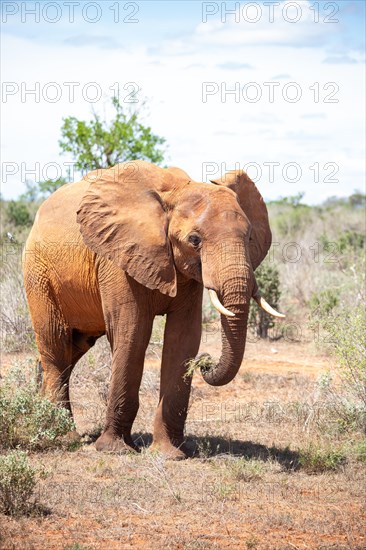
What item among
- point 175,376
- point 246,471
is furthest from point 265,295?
point 246,471

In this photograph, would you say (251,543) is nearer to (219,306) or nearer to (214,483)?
(214,483)

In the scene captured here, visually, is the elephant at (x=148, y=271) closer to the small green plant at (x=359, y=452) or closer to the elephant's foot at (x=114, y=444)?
the elephant's foot at (x=114, y=444)

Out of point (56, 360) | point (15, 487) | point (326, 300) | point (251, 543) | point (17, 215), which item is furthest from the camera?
point (17, 215)

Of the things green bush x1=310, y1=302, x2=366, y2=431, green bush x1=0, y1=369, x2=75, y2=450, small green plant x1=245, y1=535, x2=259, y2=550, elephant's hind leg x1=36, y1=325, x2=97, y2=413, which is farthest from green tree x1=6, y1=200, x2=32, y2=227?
small green plant x1=245, y1=535, x2=259, y2=550

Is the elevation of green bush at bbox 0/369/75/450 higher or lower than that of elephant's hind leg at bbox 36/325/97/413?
lower

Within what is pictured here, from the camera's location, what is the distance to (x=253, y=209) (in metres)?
9.83

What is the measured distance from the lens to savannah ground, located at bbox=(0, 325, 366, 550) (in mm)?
7184

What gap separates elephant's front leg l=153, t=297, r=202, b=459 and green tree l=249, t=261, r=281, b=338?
6554 mm

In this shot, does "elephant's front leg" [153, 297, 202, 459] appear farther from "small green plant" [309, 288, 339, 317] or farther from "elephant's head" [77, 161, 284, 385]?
"small green plant" [309, 288, 339, 317]

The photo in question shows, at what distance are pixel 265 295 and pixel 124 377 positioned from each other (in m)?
7.58

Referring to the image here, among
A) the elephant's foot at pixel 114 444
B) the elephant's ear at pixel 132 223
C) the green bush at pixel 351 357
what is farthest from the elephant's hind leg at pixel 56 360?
the green bush at pixel 351 357

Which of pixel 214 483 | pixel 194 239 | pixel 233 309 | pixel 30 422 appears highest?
pixel 194 239

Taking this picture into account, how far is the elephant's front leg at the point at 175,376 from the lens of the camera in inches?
376

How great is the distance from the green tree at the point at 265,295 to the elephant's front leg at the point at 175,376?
21.5 feet
